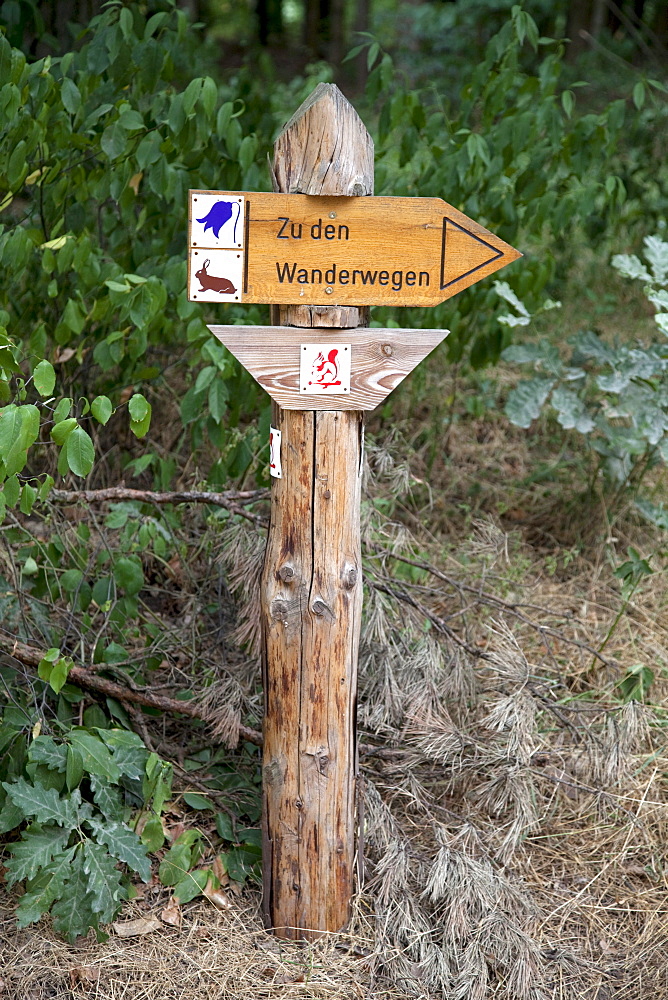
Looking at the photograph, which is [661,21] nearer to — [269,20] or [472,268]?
[269,20]

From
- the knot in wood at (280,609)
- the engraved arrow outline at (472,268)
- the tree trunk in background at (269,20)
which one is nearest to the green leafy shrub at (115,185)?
the knot in wood at (280,609)

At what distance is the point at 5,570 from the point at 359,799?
4.71 ft

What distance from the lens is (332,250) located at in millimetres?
2012

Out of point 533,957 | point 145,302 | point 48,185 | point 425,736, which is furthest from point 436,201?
point 533,957

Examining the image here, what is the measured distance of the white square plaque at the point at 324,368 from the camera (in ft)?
6.76

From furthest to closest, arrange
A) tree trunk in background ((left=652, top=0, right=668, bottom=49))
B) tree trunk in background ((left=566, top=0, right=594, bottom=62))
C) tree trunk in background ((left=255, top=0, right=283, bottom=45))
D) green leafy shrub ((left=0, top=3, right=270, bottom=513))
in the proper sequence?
tree trunk in background ((left=255, top=0, right=283, bottom=45)) < tree trunk in background ((left=652, top=0, right=668, bottom=49)) < tree trunk in background ((left=566, top=0, right=594, bottom=62)) < green leafy shrub ((left=0, top=3, right=270, bottom=513))

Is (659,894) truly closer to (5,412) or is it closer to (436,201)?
(436,201)

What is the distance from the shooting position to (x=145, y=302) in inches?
99.7

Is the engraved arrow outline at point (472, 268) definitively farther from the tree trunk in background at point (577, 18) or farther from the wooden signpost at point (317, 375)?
the tree trunk in background at point (577, 18)

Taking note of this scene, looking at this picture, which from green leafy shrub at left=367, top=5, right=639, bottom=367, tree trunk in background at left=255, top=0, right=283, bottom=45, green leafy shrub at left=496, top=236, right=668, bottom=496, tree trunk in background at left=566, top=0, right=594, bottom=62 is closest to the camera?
green leafy shrub at left=367, top=5, right=639, bottom=367

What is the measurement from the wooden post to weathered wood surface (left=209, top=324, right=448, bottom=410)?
29 millimetres

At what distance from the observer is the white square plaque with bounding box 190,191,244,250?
6.45ft

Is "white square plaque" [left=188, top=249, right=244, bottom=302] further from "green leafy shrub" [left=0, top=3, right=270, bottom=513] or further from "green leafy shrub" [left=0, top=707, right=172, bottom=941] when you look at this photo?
"green leafy shrub" [left=0, top=707, right=172, bottom=941]

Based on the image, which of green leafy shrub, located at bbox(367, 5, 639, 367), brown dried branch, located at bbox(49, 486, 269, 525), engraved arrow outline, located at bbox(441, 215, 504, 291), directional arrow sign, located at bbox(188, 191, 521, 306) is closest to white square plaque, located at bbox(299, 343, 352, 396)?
directional arrow sign, located at bbox(188, 191, 521, 306)
